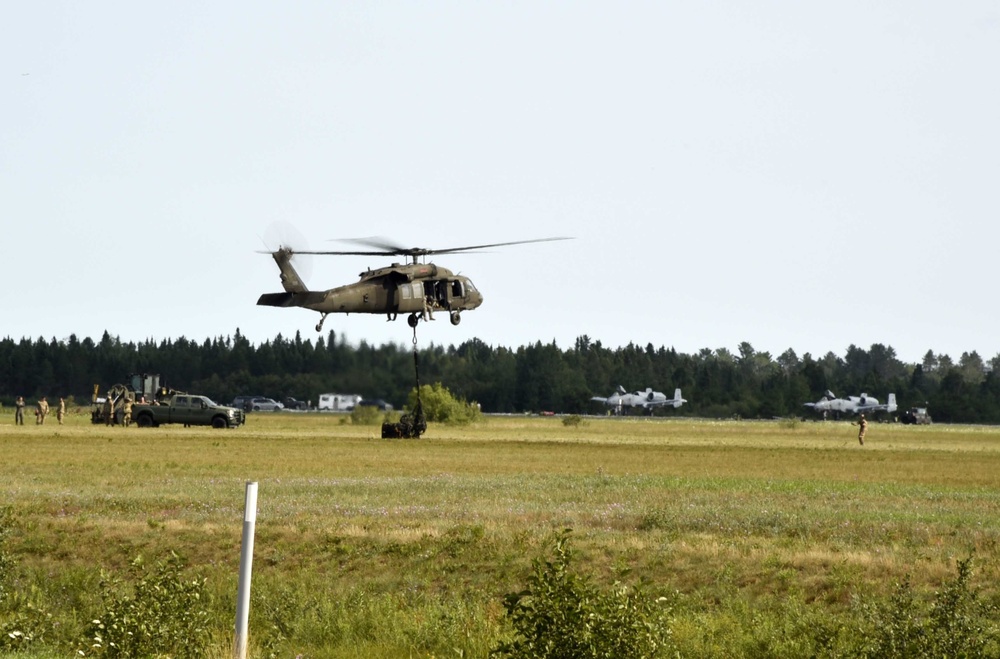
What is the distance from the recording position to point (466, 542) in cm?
2212

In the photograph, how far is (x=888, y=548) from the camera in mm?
22234

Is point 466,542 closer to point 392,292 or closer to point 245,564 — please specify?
point 245,564

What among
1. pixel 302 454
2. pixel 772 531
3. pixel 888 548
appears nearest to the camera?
pixel 888 548

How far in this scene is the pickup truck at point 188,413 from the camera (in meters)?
79.8

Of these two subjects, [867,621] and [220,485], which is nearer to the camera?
[867,621]

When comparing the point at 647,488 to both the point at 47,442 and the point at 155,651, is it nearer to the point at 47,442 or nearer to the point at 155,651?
the point at 155,651

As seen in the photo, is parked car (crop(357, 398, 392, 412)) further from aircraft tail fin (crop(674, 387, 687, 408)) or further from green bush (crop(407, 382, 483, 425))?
aircraft tail fin (crop(674, 387, 687, 408))

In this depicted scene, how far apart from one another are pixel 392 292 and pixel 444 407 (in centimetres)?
4040

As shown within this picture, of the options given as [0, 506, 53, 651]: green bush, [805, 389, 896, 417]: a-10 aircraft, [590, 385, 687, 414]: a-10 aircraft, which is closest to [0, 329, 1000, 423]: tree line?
[590, 385, 687, 414]: a-10 aircraft

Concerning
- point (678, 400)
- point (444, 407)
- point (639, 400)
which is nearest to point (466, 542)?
point (444, 407)

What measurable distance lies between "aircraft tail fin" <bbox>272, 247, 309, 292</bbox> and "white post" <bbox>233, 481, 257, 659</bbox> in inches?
1797

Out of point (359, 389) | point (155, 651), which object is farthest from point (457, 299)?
point (155, 651)

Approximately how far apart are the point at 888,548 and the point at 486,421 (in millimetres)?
89763

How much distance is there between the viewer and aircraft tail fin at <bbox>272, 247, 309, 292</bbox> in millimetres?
57781
